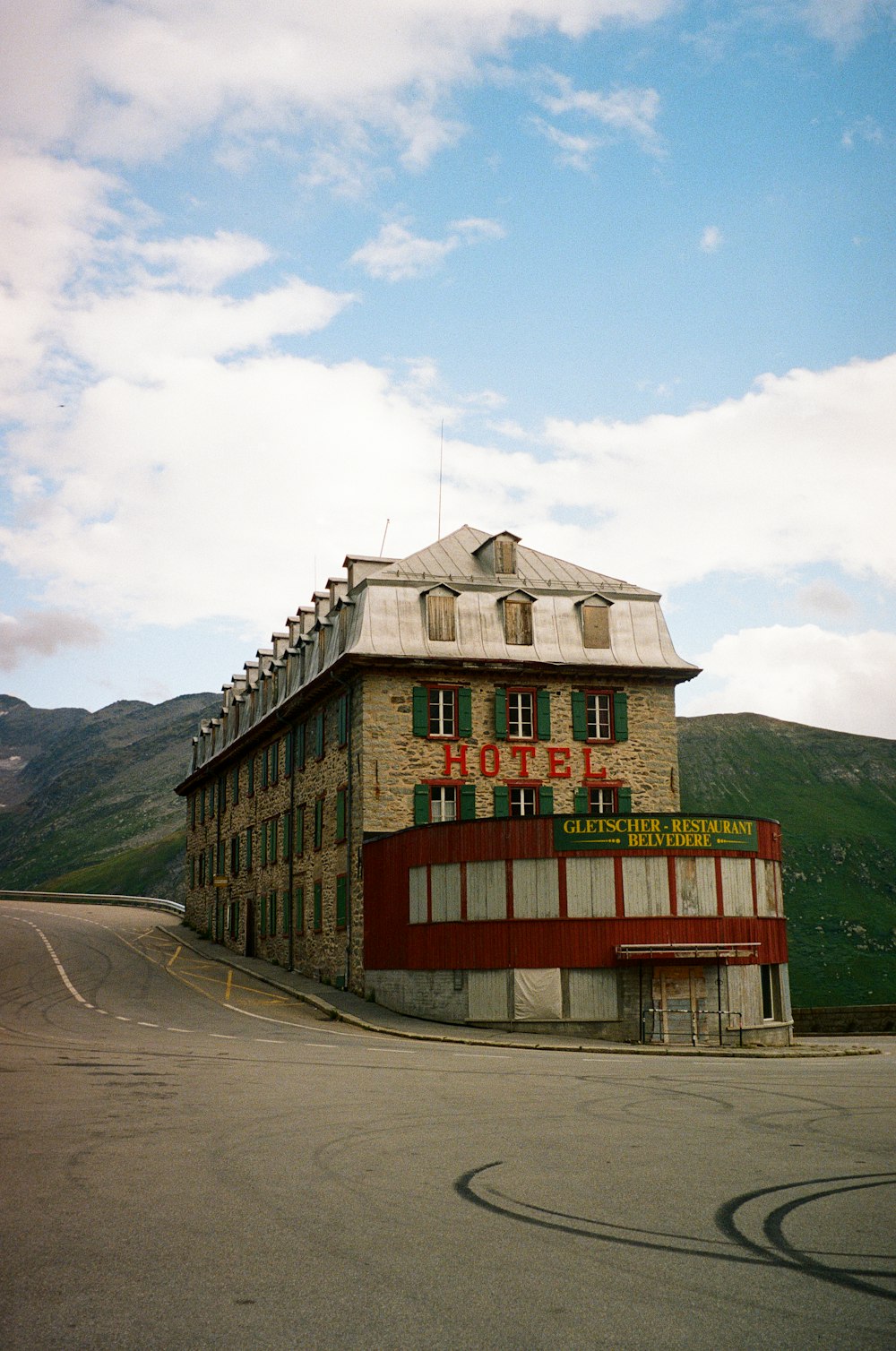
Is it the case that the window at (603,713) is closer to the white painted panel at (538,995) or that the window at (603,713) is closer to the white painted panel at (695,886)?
the white painted panel at (695,886)

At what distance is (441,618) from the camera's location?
1533 inches

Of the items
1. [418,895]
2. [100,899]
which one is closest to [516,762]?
[418,895]

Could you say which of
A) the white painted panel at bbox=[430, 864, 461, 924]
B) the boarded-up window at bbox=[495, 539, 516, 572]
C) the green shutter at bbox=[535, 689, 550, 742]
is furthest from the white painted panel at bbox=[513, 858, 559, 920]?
the boarded-up window at bbox=[495, 539, 516, 572]

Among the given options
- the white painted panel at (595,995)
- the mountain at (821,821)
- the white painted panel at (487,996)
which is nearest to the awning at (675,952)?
the white painted panel at (595,995)

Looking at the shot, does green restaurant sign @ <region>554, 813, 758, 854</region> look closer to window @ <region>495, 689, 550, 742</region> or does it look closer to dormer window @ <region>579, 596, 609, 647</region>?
window @ <region>495, 689, 550, 742</region>

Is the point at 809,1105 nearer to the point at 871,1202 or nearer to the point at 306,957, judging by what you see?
the point at 871,1202

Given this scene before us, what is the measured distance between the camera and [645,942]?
99.5 feet

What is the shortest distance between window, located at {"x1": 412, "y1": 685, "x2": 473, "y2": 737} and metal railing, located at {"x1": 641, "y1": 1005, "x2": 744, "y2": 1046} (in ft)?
36.9

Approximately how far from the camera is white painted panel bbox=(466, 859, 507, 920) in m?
31.2

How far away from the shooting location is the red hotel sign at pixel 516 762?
38000 mm

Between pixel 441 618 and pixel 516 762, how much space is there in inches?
197

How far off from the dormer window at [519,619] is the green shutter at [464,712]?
2.26m

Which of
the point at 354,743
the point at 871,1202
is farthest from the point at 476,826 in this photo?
the point at 871,1202

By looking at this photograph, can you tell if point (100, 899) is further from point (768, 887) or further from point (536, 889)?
point (768, 887)
